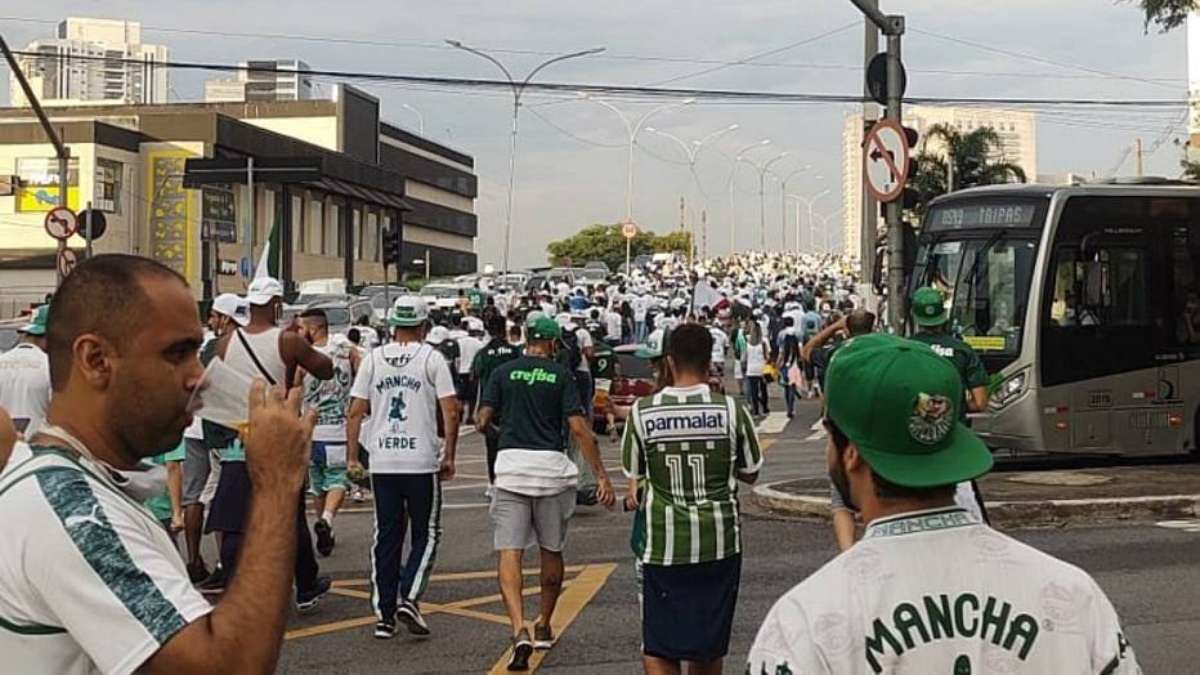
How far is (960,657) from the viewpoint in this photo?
258 centimetres

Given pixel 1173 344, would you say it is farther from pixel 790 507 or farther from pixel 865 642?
pixel 865 642

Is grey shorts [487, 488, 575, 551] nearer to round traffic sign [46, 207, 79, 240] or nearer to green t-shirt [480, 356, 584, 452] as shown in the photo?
green t-shirt [480, 356, 584, 452]

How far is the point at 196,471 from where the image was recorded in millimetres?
10984

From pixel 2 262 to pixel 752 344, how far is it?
44.1 m

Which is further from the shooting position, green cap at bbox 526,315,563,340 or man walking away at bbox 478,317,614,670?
green cap at bbox 526,315,563,340

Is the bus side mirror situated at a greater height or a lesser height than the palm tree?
lesser

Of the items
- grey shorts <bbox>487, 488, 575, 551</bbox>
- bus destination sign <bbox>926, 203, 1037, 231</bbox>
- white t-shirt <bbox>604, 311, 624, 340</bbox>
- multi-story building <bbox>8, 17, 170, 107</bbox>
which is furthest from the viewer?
multi-story building <bbox>8, 17, 170, 107</bbox>

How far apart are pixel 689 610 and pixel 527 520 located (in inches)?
95.3

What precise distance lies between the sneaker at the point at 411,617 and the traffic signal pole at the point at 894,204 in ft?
25.3

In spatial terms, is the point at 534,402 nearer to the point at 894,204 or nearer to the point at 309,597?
the point at 309,597

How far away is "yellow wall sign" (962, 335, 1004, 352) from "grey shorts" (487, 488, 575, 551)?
10.5m

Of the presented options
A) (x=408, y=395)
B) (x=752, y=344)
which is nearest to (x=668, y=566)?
(x=408, y=395)

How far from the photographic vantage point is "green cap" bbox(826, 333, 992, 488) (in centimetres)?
266

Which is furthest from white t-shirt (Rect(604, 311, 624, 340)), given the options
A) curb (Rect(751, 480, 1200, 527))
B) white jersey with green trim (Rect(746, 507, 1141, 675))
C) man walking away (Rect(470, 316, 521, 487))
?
white jersey with green trim (Rect(746, 507, 1141, 675))
